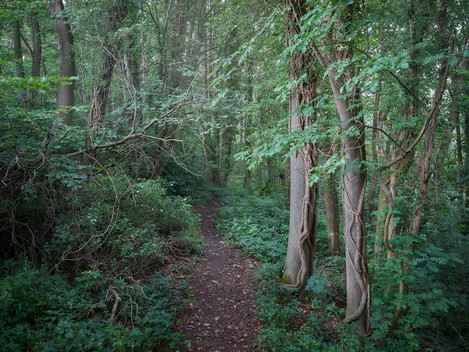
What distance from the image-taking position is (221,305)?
491cm

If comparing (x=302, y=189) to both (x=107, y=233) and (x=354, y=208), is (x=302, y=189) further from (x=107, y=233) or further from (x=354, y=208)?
(x=107, y=233)

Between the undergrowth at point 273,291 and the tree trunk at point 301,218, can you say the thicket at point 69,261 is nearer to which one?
the undergrowth at point 273,291

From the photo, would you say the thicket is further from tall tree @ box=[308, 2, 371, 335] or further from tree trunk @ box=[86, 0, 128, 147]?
tall tree @ box=[308, 2, 371, 335]

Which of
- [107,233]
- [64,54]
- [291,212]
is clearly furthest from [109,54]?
[291,212]

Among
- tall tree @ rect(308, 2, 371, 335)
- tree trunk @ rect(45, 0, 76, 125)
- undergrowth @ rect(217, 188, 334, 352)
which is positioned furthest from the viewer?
tree trunk @ rect(45, 0, 76, 125)

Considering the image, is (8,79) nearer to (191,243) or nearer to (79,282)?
(79,282)

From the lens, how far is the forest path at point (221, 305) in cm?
401

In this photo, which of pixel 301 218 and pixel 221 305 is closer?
pixel 221 305

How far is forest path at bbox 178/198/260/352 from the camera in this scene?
13.2 ft

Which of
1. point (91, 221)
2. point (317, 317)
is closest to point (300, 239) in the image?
point (317, 317)

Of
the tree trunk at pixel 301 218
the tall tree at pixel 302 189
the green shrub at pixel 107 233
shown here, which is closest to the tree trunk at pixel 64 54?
the green shrub at pixel 107 233

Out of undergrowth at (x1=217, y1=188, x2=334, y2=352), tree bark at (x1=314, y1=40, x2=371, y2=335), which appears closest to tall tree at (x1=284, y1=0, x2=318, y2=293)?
undergrowth at (x1=217, y1=188, x2=334, y2=352)

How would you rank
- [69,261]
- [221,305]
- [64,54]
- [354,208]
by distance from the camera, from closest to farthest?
[354,208] → [69,261] → [221,305] → [64,54]

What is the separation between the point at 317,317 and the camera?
15.2 feet
